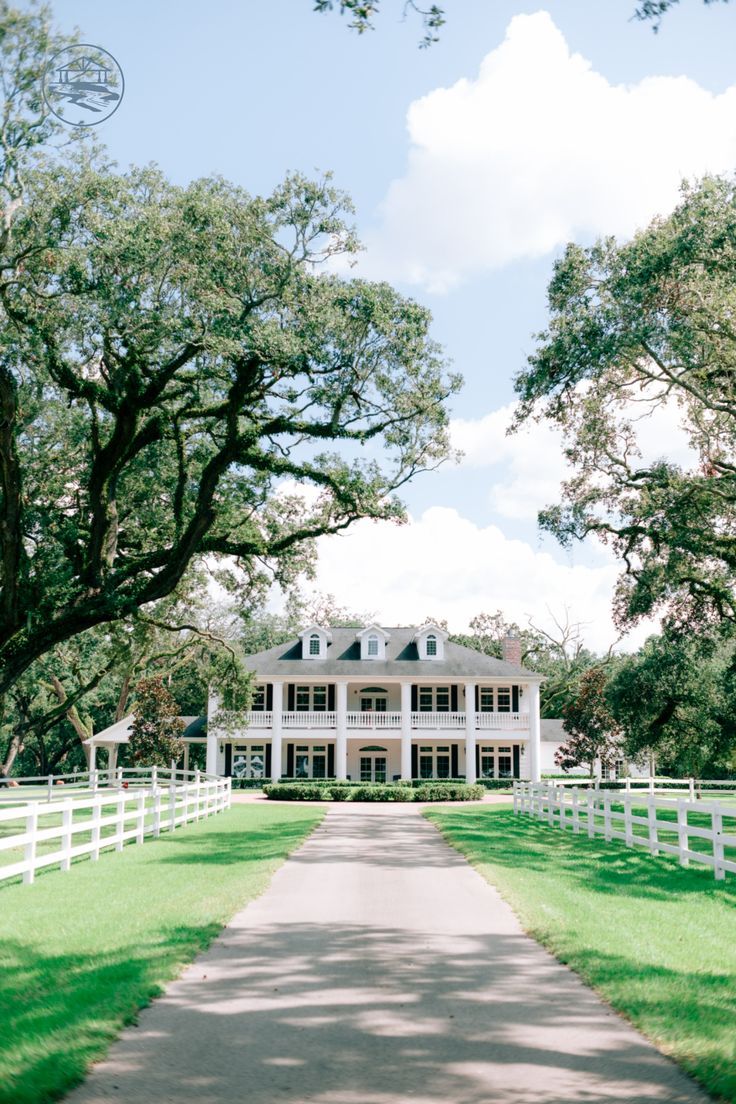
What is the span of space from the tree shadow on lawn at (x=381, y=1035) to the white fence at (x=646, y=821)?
702 cm

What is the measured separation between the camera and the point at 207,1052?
17.3 feet

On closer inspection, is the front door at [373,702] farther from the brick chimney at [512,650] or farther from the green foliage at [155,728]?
the green foliage at [155,728]

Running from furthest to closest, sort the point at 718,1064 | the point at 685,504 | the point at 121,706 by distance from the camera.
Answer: the point at 121,706 → the point at 685,504 → the point at 718,1064

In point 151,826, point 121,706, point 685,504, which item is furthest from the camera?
point 121,706

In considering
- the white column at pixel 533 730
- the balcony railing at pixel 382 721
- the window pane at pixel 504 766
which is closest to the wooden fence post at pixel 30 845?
the balcony railing at pixel 382 721

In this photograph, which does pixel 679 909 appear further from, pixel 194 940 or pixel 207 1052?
pixel 207 1052

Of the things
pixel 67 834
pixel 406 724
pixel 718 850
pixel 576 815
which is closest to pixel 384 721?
pixel 406 724

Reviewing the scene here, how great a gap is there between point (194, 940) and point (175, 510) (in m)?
15.8

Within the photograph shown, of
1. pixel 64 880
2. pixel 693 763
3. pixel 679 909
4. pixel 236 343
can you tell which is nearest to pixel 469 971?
pixel 679 909

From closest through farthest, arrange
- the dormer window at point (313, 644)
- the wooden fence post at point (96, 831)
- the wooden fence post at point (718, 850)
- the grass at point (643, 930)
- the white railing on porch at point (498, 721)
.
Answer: the grass at point (643, 930)
the wooden fence post at point (718, 850)
the wooden fence post at point (96, 831)
the white railing on porch at point (498, 721)
the dormer window at point (313, 644)

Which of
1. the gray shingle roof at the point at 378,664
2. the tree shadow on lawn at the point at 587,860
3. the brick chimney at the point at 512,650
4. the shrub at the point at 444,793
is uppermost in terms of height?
the brick chimney at the point at 512,650

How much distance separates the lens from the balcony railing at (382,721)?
49594mm

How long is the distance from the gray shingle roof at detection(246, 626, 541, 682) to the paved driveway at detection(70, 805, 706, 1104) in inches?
1561

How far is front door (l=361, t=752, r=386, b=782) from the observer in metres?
50.8
